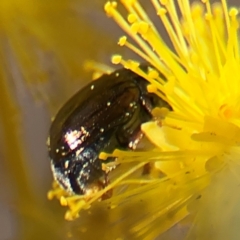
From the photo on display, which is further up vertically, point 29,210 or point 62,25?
point 62,25

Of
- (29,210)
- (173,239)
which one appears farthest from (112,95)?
(29,210)

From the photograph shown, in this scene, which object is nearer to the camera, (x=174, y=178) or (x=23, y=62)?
(x=174, y=178)

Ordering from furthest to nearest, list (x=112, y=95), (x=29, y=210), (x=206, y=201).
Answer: (x=29, y=210), (x=112, y=95), (x=206, y=201)

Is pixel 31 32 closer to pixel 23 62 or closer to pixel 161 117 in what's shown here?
pixel 23 62
